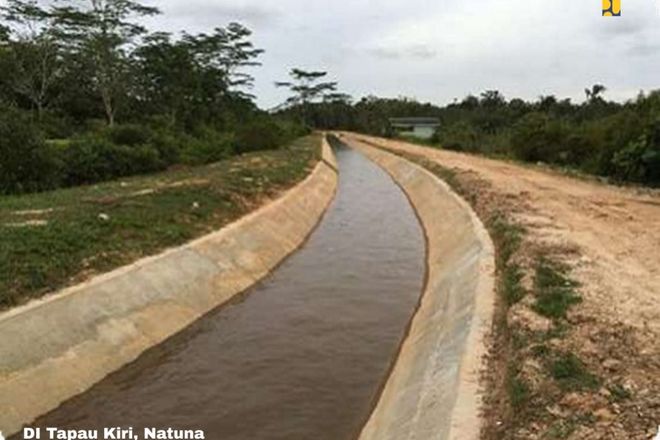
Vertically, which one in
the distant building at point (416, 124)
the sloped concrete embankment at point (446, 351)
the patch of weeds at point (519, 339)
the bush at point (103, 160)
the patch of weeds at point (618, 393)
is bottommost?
the sloped concrete embankment at point (446, 351)

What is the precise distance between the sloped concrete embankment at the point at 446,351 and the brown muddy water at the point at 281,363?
424 millimetres

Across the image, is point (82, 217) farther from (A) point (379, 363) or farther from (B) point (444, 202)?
(B) point (444, 202)

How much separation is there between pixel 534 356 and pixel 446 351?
1998 mm

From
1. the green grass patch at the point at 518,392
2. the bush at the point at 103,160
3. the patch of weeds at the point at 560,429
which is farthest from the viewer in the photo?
the bush at the point at 103,160

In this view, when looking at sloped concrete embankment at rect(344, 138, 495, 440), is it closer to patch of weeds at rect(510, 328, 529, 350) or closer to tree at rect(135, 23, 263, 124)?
patch of weeds at rect(510, 328, 529, 350)

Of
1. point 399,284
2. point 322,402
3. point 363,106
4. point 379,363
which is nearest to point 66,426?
point 322,402

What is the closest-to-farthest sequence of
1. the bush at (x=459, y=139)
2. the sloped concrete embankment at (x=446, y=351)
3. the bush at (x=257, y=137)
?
the sloped concrete embankment at (x=446, y=351), the bush at (x=257, y=137), the bush at (x=459, y=139)

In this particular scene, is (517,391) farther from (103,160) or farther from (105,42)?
(105,42)

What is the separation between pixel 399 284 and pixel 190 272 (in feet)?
17.0

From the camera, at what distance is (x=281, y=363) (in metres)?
12.0

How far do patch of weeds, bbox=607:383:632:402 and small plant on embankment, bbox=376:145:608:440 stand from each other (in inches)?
0.4

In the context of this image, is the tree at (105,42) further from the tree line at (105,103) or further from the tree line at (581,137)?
the tree line at (581,137)

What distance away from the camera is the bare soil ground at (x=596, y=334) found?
23.2 ft

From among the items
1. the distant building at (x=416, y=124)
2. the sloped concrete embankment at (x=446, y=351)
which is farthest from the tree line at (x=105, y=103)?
the distant building at (x=416, y=124)
